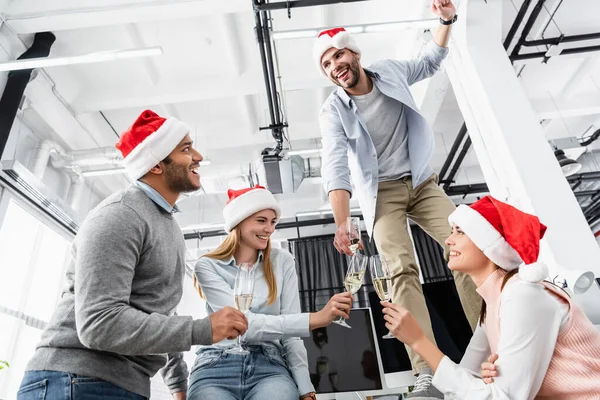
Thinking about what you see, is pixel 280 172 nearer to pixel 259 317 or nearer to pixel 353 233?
pixel 353 233

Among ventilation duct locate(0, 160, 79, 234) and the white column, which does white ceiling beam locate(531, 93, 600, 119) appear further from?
ventilation duct locate(0, 160, 79, 234)

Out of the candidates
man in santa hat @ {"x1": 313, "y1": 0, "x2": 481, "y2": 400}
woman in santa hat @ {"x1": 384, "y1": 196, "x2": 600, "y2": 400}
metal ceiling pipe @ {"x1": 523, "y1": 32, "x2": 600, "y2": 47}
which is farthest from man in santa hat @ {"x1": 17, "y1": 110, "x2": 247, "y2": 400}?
metal ceiling pipe @ {"x1": 523, "y1": 32, "x2": 600, "y2": 47}

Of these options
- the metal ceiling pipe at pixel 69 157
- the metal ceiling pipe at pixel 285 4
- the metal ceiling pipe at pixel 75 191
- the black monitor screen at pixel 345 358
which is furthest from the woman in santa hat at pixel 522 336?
the metal ceiling pipe at pixel 75 191

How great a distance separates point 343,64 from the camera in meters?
1.99

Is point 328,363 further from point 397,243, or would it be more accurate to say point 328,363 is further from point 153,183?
point 153,183

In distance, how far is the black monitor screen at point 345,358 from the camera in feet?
7.52

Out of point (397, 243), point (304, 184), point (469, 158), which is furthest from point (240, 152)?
point (397, 243)

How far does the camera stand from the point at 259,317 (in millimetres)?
1462

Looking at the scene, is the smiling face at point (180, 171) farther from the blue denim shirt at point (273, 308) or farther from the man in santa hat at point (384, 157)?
the man in santa hat at point (384, 157)

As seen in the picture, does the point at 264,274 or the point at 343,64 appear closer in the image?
the point at 264,274

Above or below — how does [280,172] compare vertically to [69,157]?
below

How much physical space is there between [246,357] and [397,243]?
807 mm

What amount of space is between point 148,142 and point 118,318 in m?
0.72

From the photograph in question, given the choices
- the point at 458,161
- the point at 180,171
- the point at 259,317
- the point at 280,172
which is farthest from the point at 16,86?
the point at 458,161
